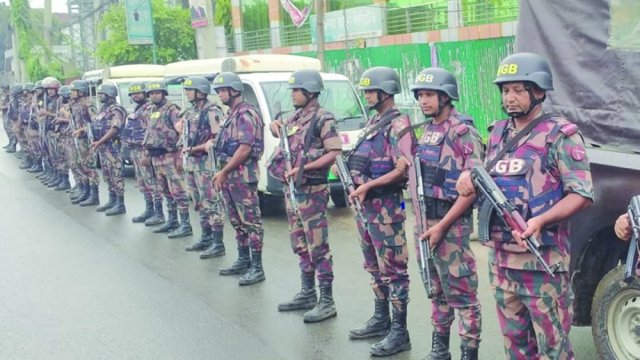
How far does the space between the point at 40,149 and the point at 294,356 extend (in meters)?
11.0

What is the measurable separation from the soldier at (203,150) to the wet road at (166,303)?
297mm

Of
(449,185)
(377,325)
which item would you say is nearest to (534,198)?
(449,185)

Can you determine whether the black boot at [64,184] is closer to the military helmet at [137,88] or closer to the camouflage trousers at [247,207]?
the military helmet at [137,88]

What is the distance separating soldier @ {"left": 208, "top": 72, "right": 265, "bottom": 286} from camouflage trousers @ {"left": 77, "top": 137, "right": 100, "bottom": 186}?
4.99 meters

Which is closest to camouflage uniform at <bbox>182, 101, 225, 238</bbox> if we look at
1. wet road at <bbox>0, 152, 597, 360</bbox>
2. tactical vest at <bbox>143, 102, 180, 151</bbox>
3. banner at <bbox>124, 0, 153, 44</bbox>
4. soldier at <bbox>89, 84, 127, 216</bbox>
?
wet road at <bbox>0, 152, 597, 360</bbox>

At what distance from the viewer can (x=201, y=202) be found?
7785mm

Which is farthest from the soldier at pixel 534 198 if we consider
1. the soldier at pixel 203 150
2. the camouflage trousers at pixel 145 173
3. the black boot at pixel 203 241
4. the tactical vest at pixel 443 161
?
the camouflage trousers at pixel 145 173

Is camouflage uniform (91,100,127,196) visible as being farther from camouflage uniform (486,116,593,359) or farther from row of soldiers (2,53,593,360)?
camouflage uniform (486,116,593,359)

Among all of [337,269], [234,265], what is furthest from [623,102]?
[234,265]

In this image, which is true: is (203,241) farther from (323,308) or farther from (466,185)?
(466,185)

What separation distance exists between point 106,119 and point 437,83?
23.4 ft

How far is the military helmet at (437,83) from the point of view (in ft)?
13.2

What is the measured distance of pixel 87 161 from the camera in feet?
36.4

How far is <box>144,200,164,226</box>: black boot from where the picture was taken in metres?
9.38
